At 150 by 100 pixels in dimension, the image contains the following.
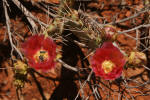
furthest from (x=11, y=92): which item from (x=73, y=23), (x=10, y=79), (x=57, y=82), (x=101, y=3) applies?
(x=101, y=3)

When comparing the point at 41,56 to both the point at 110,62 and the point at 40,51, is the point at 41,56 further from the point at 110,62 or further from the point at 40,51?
the point at 110,62

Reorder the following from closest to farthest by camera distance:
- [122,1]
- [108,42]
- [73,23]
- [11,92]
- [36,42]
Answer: [108,42] → [36,42] → [73,23] → [11,92] → [122,1]

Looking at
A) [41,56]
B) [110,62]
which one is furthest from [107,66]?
[41,56]

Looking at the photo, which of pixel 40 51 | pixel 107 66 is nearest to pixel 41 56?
pixel 40 51

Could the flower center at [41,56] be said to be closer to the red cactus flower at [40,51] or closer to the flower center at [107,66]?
the red cactus flower at [40,51]

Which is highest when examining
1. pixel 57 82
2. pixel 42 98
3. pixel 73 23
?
pixel 73 23

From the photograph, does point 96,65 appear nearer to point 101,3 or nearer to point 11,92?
point 11,92

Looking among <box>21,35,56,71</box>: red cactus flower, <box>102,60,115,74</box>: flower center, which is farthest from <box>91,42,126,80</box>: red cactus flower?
<box>21,35,56,71</box>: red cactus flower
